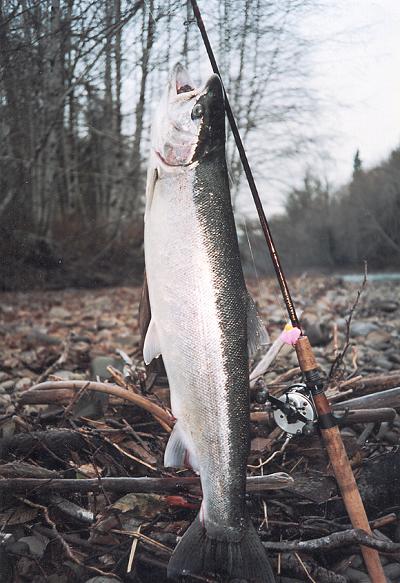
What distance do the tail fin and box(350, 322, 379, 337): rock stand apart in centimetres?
311

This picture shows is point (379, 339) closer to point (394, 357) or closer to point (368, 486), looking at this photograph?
point (394, 357)

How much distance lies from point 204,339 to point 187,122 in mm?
567

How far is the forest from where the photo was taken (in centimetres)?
197

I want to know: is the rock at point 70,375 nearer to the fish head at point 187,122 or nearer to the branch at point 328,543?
the branch at point 328,543

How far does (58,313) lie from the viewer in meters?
5.38

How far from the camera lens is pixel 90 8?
1.93m

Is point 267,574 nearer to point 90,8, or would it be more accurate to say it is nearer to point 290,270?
point 90,8

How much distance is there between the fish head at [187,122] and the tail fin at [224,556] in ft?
3.12

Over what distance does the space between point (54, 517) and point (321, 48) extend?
221cm

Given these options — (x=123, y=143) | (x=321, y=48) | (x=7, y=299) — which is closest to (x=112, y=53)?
(x=123, y=143)

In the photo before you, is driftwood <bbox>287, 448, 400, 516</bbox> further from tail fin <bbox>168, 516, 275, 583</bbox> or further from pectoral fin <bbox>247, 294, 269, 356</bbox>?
pectoral fin <bbox>247, 294, 269, 356</bbox>

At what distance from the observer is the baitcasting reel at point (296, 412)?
1620 mm

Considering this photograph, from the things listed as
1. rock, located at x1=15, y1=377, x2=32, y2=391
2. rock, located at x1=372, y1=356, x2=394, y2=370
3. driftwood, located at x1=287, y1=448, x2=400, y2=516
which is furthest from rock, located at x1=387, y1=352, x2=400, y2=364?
rock, located at x1=15, y1=377, x2=32, y2=391

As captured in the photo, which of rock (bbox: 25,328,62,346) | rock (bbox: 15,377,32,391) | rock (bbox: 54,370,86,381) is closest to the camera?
rock (bbox: 54,370,86,381)
